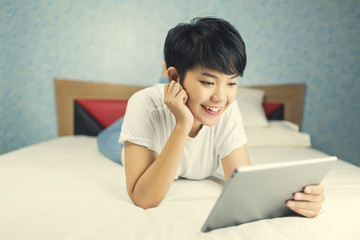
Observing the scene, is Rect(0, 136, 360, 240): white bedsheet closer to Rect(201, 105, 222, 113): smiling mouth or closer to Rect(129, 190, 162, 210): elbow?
Rect(129, 190, 162, 210): elbow

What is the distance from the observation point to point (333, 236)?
0.62 metres

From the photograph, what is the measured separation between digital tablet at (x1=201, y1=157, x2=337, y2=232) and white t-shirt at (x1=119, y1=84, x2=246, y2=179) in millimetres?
313

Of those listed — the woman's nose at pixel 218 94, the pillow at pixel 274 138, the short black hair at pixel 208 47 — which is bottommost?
the pillow at pixel 274 138

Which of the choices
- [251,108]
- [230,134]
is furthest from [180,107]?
[251,108]

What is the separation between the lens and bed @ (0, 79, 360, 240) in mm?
613

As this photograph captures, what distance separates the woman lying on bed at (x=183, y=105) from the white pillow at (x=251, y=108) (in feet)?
3.61

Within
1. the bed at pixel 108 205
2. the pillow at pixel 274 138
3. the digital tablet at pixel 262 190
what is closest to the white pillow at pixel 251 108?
the pillow at pixel 274 138

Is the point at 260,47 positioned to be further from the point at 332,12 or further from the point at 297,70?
the point at 332,12

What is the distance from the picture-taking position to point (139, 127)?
2.74 ft

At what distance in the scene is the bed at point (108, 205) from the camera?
61 cm

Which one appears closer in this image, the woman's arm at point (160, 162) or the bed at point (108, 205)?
the bed at point (108, 205)

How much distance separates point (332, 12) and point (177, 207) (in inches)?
89.7

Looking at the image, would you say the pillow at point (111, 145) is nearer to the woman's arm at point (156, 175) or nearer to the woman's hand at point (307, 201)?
the woman's arm at point (156, 175)

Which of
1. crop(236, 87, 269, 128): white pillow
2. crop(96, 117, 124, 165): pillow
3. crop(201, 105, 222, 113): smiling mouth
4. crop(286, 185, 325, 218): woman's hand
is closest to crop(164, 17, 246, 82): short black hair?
crop(201, 105, 222, 113): smiling mouth
